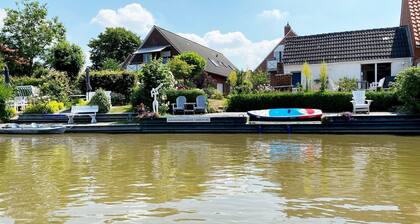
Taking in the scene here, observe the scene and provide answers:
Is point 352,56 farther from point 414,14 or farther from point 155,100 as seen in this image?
point 155,100

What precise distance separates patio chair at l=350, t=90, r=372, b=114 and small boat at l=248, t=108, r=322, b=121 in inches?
55.5

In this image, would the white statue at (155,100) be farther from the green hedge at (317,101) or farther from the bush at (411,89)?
the bush at (411,89)

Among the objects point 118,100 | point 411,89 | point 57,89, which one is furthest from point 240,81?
point 57,89

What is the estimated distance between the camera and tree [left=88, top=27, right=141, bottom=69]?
190ft

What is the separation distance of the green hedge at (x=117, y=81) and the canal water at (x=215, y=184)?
14.0 metres

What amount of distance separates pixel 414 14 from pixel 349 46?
384cm

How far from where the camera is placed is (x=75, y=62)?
98.4ft

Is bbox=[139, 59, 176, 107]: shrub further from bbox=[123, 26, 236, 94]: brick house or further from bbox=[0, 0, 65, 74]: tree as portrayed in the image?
bbox=[0, 0, 65, 74]: tree

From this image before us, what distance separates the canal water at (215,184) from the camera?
5.18 meters

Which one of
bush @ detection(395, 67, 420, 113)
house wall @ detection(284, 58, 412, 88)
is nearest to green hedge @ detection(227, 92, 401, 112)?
bush @ detection(395, 67, 420, 113)

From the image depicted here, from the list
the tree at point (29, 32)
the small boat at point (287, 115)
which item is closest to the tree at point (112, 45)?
the tree at point (29, 32)

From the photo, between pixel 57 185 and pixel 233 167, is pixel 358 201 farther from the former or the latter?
pixel 57 185

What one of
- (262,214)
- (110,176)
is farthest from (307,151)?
(262,214)

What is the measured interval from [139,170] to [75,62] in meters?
23.6
